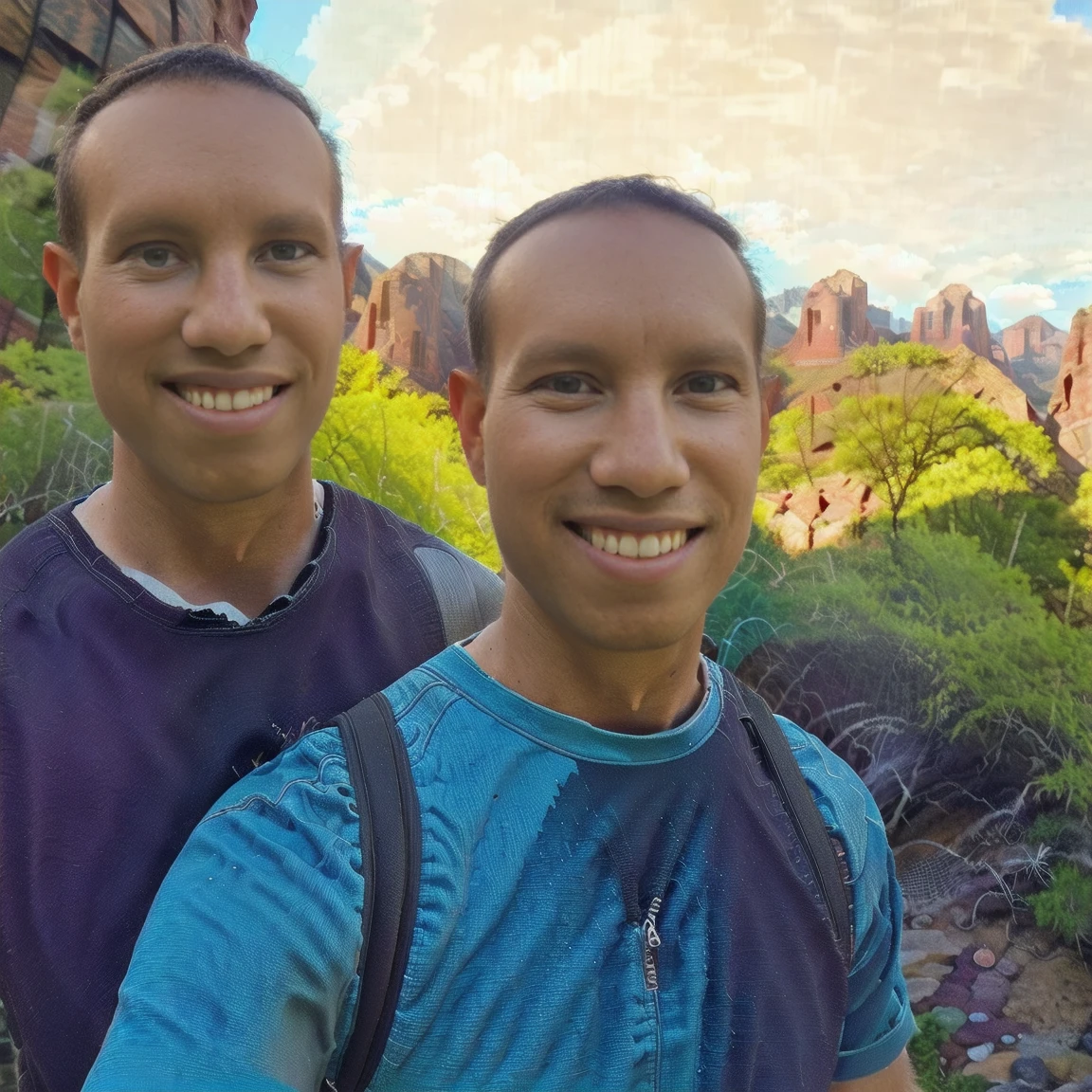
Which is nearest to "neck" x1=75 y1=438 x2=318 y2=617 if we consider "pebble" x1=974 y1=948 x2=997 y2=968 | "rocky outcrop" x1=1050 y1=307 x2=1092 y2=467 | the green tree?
"pebble" x1=974 y1=948 x2=997 y2=968

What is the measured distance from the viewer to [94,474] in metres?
5.97

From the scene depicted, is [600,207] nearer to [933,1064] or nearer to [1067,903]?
[933,1064]

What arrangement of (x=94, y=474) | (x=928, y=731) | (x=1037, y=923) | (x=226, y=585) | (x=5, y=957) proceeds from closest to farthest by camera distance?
1. (x=5, y=957)
2. (x=226, y=585)
3. (x=94, y=474)
4. (x=1037, y=923)
5. (x=928, y=731)

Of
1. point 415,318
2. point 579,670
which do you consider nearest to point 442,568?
point 579,670

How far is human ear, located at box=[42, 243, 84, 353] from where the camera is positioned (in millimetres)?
1431

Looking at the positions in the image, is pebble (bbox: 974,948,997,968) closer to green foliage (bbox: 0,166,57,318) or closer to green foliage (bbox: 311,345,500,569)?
green foliage (bbox: 311,345,500,569)

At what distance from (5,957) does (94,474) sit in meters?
5.23

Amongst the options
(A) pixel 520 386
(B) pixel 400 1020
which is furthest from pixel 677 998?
(A) pixel 520 386

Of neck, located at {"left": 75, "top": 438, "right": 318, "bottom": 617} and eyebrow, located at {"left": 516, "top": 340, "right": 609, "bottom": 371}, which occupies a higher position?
eyebrow, located at {"left": 516, "top": 340, "right": 609, "bottom": 371}

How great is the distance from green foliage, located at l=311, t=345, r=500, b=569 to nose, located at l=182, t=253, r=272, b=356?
223 inches

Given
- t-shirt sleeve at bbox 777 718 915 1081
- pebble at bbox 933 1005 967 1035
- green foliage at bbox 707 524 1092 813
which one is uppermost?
t-shirt sleeve at bbox 777 718 915 1081

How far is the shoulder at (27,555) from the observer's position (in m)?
1.37

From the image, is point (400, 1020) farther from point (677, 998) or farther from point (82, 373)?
point (82, 373)

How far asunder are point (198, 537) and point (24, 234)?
19.4ft
